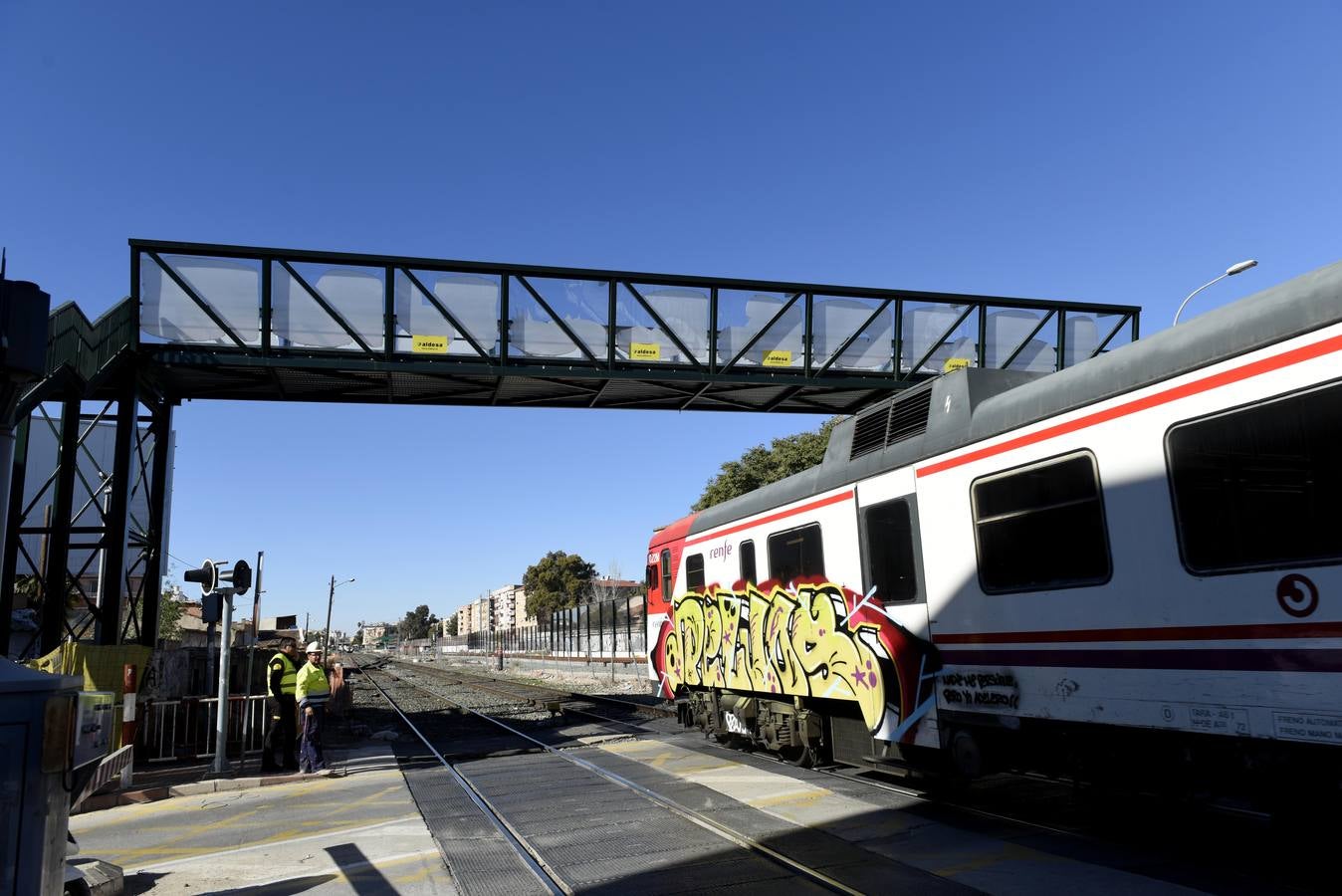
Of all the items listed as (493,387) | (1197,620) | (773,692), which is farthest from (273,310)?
(1197,620)

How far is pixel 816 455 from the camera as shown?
41.2 metres

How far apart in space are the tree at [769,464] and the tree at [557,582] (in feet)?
227

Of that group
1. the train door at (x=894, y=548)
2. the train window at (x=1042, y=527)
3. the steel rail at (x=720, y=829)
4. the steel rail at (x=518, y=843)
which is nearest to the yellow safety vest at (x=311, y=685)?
the steel rail at (x=518, y=843)

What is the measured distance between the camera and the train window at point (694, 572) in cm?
1495

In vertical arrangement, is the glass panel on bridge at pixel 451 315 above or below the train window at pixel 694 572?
above

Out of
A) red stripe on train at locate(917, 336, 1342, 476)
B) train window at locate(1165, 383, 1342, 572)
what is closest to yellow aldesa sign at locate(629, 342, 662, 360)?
red stripe on train at locate(917, 336, 1342, 476)

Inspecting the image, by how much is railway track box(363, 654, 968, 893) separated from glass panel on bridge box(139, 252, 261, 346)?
29.7 feet

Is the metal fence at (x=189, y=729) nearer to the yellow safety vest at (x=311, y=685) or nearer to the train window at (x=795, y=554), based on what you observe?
the yellow safety vest at (x=311, y=685)

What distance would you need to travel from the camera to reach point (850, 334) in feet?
64.6

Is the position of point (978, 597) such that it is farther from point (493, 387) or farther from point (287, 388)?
point (287, 388)

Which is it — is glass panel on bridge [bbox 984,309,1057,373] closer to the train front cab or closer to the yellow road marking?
the train front cab

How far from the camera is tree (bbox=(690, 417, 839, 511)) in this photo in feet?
137

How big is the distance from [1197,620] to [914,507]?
3.31 meters

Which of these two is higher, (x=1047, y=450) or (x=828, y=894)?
(x=1047, y=450)
